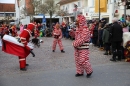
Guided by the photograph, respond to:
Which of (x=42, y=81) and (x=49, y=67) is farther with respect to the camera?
(x=49, y=67)

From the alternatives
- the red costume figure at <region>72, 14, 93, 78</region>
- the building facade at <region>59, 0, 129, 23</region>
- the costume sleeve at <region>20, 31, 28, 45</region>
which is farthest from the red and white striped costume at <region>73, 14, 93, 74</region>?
the building facade at <region>59, 0, 129, 23</region>

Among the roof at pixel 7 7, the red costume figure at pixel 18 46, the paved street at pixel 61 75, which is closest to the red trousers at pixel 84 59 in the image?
the paved street at pixel 61 75

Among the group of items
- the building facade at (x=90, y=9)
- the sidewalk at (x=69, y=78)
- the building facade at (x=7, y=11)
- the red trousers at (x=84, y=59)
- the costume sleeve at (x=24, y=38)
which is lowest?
the sidewalk at (x=69, y=78)

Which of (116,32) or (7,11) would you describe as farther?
(7,11)

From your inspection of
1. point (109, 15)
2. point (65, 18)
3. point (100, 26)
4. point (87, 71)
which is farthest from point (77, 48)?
point (65, 18)

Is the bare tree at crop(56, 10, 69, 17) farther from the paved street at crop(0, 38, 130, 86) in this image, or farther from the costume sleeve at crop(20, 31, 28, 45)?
the costume sleeve at crop(20, 31, 28, 45)

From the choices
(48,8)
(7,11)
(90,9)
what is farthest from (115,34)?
(7,11)

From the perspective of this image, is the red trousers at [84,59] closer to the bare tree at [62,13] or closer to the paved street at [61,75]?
the paved street at [61,75]

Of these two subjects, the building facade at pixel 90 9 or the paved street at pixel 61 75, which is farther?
the building facade at pixel 90 9

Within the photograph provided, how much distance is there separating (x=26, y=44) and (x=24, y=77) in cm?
143

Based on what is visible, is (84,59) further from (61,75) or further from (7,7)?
(7,7)

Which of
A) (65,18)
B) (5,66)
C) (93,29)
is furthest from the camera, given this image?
(65,18)

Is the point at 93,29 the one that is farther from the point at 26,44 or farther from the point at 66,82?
the point at 66,82

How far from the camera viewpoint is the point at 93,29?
14562 mm
